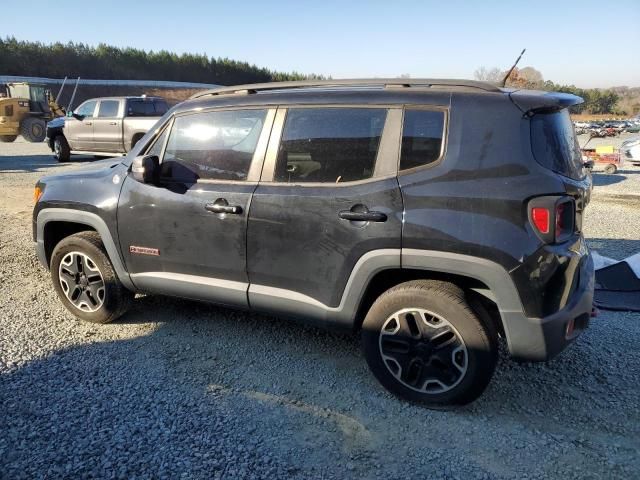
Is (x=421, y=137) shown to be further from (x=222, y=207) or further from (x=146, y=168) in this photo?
(x=146, y=168)

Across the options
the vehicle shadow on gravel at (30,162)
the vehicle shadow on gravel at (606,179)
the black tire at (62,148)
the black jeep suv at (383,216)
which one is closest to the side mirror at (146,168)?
the black jeep suv at (383,216)

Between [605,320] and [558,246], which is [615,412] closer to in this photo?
[558,246]

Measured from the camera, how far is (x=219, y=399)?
3020 millimetres

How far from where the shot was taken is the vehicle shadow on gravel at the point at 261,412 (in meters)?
2.51

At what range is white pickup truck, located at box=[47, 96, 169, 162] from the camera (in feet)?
45.5

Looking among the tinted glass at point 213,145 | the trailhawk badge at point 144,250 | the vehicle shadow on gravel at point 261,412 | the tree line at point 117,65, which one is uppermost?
the tree line at point 117,65

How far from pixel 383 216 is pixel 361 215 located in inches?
5.1

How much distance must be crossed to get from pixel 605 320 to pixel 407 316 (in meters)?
2.26

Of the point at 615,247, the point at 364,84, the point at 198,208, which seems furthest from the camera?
the point at 615,247

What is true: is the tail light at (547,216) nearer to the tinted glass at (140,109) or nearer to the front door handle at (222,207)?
the front door handle at (222,207)

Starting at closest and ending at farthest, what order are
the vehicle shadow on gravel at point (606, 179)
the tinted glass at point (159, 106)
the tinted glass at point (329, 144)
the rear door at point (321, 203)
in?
1. the rear door at point (321, 203)
2. the tinted glass at point (329, 144)
3. the vehicle shadow on gravel at point (606, 179)
4. the tinted glass at point (159, 106)

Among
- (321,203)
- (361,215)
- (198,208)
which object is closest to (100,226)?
(198,208)

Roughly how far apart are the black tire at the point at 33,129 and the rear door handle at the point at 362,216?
22920 mm

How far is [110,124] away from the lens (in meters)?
14.2
